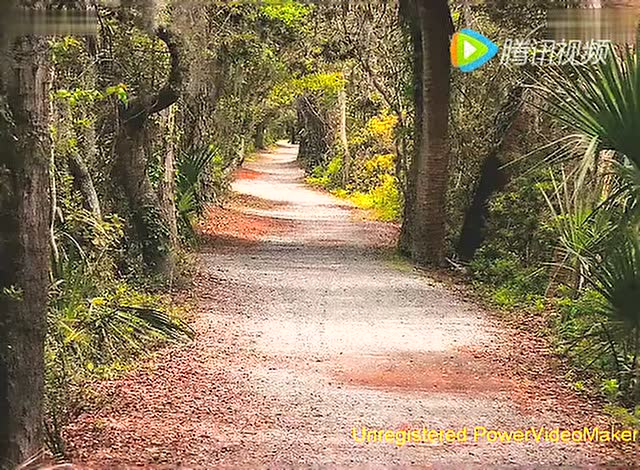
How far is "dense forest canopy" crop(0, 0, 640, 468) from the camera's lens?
5703mm

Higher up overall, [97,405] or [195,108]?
[195,108]

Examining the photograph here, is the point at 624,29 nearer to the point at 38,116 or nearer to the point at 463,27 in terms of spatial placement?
the point at 38,116

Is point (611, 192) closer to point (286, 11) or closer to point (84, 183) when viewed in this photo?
point (84, 183)

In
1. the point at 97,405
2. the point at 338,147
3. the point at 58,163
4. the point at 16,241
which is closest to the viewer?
the point at 16,241

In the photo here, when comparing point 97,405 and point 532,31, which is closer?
point 97,405

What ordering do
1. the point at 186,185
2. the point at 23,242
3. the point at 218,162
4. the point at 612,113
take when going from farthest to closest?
the point at 218,162 < the point at 186,185 < the point at 612,113 < the point at 23,242

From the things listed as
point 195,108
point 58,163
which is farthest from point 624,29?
point 195,108

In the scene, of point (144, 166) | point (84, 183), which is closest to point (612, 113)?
point (84, 183)

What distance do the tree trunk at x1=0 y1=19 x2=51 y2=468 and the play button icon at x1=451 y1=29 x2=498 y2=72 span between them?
41.0ft

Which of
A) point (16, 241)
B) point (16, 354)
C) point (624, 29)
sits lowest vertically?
point (16, 354)

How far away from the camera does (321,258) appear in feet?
63.9

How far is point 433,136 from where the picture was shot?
57.3ft

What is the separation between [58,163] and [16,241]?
5.28 metres

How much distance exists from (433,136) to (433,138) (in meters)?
0.04
